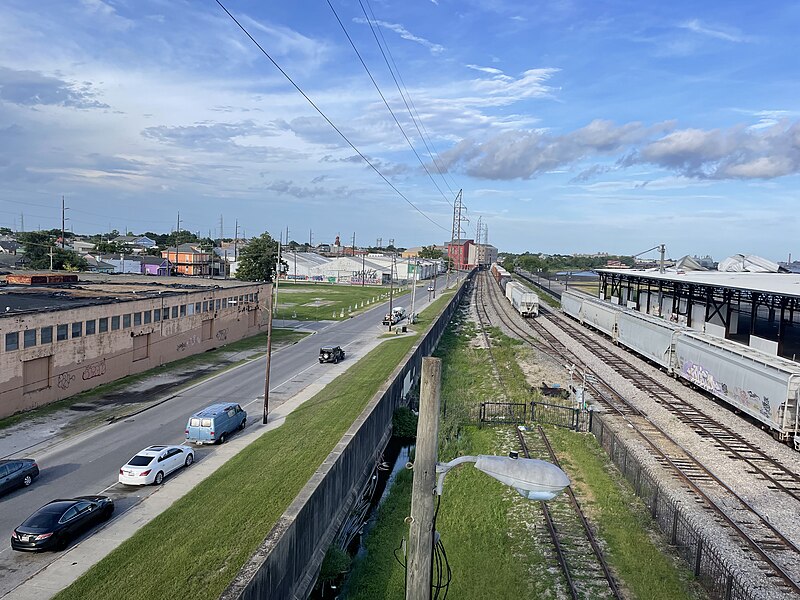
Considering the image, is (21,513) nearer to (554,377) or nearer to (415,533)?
(415,533)

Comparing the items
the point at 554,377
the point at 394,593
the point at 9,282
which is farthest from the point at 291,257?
the point at 394,593

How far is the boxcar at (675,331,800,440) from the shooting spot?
82.8 ft

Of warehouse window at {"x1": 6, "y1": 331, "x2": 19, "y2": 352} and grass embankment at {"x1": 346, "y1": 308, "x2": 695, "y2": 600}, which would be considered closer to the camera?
grass embankment at {"x1": 346, "y1": 308, "x2": 695, "y2": 600}

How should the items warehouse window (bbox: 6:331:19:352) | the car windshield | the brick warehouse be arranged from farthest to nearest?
the brick warehouse
warehouse window (bbox: 6:331:19:352)
the car windshield

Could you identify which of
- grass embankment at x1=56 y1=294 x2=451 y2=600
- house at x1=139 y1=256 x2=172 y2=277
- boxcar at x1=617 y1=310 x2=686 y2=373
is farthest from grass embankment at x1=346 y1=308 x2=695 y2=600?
house at x1=139 y1=256 x2=172 y2=277

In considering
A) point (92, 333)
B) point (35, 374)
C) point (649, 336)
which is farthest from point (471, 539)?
point (649, 336)

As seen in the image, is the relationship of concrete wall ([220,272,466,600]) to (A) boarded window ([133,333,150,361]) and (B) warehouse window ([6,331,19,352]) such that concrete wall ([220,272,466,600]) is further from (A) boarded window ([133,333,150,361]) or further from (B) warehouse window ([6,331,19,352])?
(A) boarded window ([133,333,150,361])

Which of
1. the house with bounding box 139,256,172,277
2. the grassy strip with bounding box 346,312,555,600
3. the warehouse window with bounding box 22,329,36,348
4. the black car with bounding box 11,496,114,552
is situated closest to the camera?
the grassy strip with bounding box 346,312,555,600

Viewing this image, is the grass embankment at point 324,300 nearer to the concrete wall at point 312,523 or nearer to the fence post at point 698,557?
the concrete wall at point 312,523

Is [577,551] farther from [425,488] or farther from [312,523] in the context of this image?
[425,488]

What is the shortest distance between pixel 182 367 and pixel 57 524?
26.8m

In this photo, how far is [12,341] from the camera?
29.3 m

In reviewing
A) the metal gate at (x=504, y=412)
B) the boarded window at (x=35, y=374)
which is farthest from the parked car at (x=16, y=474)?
the metal gate at (x=504, y=412)

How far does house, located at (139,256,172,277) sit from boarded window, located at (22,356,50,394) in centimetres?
8163
